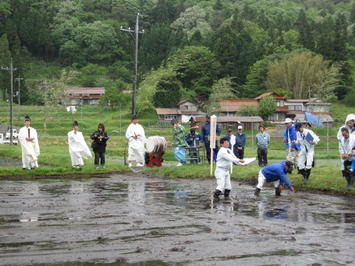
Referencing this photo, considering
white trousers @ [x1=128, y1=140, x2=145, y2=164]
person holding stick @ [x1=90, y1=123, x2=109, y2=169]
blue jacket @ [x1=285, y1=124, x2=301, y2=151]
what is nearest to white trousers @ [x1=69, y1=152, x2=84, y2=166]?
person holding stick @ [x1=90, y1=123, x2=109, y2=169]

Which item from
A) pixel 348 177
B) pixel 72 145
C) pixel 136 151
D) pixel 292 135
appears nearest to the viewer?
pixel 348 177

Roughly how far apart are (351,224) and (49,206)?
627cm

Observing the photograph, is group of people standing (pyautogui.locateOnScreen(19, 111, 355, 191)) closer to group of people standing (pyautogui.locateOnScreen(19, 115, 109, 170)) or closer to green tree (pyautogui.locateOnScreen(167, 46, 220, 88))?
group of people standing (pyautogui.locateOnScreen(19, 115, 109, 170))

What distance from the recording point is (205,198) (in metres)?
14.8

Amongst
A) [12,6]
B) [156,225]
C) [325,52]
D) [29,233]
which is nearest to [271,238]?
[156,225]

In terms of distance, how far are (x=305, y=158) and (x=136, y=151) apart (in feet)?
25.4

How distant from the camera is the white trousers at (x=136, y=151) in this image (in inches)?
886

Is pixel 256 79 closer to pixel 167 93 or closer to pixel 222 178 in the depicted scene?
pixel 167 93

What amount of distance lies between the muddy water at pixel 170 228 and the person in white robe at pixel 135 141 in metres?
6.36

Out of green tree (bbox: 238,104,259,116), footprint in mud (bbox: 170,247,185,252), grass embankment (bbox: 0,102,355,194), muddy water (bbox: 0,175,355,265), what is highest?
green tree (bbox: 238,104,259,116)

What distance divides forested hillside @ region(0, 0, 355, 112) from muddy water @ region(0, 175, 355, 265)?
7149cm

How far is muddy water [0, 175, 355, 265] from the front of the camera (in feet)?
27.2

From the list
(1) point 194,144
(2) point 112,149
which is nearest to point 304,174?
(1) point 194,144

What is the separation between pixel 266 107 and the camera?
8106cm
